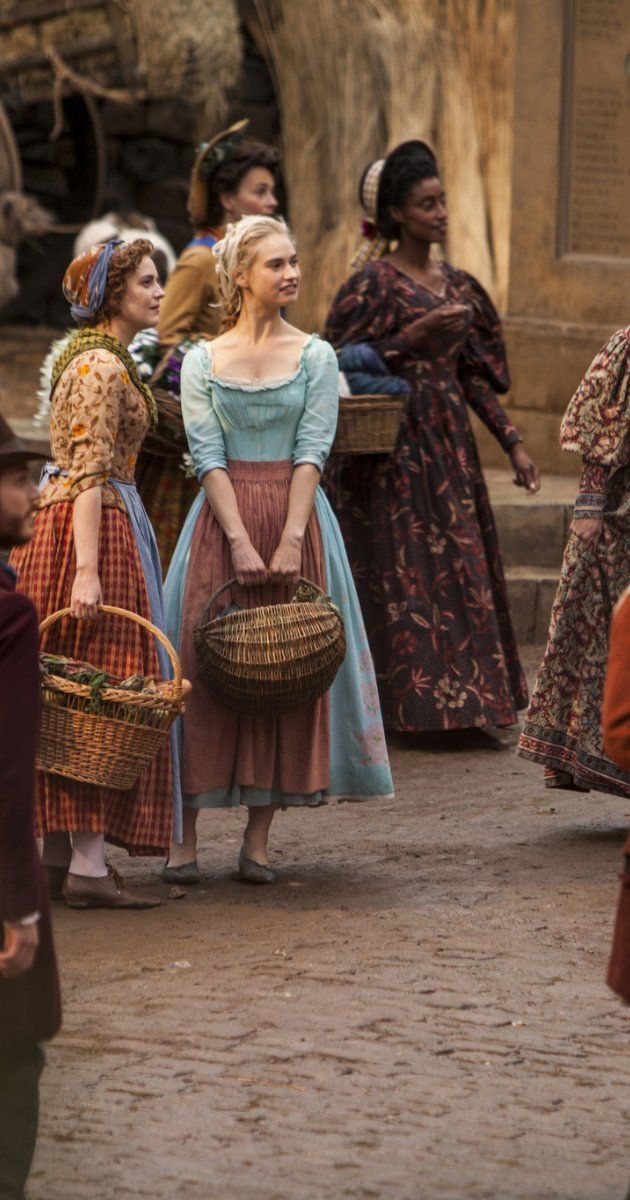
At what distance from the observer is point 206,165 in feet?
21.0

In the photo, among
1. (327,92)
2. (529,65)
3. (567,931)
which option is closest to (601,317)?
(529,65)

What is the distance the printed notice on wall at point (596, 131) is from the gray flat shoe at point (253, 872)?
560cm

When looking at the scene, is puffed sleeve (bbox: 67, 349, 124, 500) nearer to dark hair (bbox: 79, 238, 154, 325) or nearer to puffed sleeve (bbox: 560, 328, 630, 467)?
dark hair (bbox: 79, 238, 154, 325)

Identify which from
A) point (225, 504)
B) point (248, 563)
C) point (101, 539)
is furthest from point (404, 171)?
point (101, 539)

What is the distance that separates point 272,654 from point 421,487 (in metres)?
2.09

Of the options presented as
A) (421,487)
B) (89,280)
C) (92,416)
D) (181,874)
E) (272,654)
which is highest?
(89,280)

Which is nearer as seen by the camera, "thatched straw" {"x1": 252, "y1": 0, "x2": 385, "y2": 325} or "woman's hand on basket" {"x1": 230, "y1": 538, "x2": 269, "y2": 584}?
"woman's hand on basket" {"x1": 230, "y1": 538, "x2": 269, "y2": 584}

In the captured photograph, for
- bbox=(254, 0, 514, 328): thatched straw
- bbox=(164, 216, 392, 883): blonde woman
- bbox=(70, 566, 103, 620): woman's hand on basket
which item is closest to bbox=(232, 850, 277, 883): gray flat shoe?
bbox=(164, 216, 392, 883): blonde woman

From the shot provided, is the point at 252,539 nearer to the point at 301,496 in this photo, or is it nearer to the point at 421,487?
the point at 301,496

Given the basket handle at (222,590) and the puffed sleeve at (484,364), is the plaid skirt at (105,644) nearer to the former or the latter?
the basket handle at (222,590)

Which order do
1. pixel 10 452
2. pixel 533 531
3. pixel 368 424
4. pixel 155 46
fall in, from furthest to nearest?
pixel 155 46, pixel 533 531, pixel 368 424, pixel 10 452

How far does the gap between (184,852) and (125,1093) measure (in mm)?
1518

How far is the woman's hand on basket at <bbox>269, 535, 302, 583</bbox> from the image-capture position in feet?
16.6

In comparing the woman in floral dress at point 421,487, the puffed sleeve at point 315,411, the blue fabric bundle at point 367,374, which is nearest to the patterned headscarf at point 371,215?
the woman in floral dress at point 421,487
